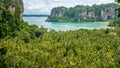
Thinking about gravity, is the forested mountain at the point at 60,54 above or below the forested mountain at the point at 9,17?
below

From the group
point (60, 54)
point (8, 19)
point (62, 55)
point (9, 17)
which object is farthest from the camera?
point (9, 17)

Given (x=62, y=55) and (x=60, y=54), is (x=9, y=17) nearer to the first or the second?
(x=62, y=55)

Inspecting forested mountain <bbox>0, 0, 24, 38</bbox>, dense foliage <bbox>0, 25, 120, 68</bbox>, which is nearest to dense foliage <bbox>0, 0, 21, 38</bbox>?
forested mountain <bbox>0, 0, 24, 38</bbox>

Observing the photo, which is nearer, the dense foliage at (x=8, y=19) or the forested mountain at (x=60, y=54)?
the forested mountain at (x=60, y=54)

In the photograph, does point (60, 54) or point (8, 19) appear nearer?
point (60, 54)

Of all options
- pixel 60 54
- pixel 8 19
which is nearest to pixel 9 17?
pixel 8 19

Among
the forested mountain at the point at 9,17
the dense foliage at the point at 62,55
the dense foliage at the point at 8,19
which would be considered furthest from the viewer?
the forested mountain at the point at 9,17

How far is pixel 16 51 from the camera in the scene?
49.8 meters

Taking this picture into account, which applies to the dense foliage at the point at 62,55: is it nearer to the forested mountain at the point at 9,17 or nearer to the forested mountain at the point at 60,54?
the forested mountain at the point at 60,54

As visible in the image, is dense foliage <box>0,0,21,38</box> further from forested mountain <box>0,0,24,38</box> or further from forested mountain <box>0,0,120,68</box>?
forested mountain <box>0,0,120,68</box>

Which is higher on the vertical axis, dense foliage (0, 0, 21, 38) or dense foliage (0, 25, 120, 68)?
dense foliage (0, 0, 21, 38)

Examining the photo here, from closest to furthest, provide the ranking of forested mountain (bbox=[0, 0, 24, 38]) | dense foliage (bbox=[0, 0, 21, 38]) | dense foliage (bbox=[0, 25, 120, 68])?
dense foliage (bbox=[0, 25, 120, 68])
dense foliage (bbox=[0, 0, 21, 38])
forested mountain (bbox=[0, 0, 24, 38])

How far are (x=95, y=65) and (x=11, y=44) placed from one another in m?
15.7

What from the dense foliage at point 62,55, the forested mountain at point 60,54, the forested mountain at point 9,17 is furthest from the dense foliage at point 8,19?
the dense foliage at point 62,55
